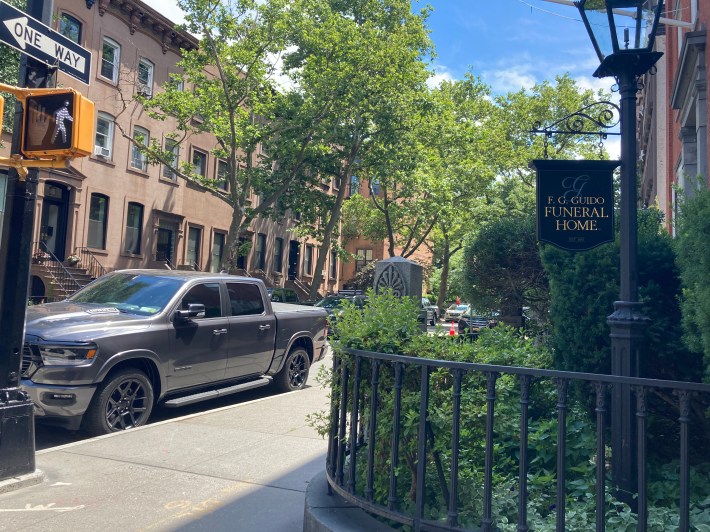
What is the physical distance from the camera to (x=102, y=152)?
2531 centimetres

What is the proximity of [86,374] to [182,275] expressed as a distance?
2.39m

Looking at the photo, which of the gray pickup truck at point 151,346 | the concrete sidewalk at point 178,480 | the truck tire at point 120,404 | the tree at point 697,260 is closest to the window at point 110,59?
the gray pickup truck at point 151,346

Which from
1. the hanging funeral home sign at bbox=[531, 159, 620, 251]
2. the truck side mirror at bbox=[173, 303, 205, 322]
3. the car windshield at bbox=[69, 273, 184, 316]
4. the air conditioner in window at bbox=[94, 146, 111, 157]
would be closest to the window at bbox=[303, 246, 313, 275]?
the air conditioner in window at bbox=[94, 146, 111, 157]

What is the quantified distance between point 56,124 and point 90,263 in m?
20.8

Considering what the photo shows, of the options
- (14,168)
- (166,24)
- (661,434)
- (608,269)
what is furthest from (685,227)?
(166,24)

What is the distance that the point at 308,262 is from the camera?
43875 millimetres

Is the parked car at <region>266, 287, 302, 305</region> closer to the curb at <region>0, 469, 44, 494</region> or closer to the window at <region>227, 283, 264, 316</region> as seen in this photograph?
the window at <region>227, 283, 264, 316</region>

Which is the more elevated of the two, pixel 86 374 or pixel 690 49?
pixel 690 49

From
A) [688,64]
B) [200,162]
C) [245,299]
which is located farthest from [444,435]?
[200,162]

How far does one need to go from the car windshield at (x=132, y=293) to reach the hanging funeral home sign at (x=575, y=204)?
533 cm

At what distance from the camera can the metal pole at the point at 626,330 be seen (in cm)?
319

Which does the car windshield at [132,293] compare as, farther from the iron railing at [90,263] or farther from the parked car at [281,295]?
the parked car at [281,295]

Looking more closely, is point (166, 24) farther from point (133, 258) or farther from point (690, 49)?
point (690, 49)

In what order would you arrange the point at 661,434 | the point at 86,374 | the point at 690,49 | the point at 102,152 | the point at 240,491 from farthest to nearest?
the point at 102,152, the point at 690,49, the point at 86,374, the point at 240,491, the point at 661,434
